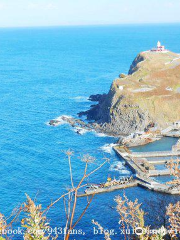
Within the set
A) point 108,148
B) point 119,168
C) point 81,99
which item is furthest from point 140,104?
point 81,99

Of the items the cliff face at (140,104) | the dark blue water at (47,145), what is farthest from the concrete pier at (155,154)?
the cliff face at (140,104)

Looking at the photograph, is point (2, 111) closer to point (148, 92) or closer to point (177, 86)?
point (148, 92)

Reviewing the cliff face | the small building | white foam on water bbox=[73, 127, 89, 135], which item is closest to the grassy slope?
the cliff face

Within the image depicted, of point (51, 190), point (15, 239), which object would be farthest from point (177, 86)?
point (15, 239)

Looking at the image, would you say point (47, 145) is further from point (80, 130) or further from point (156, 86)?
point (156, 86)

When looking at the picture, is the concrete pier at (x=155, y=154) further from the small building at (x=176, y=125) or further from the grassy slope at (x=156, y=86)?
the small building at (x=176, y=125)
